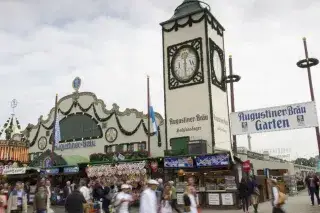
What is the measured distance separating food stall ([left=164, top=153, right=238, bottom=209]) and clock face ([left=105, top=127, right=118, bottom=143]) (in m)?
11.3

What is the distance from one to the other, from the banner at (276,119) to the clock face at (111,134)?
1570cm

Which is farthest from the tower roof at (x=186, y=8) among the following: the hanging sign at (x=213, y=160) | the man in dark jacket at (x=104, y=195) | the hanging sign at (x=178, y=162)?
the man in dark jacket at (x=104, y=195)

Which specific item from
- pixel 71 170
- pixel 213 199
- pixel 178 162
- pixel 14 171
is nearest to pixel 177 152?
pixel 178 162

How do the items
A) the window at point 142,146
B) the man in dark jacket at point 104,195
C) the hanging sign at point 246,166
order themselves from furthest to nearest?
the window at point 142,146
the hanging sign at point 246,166
the man in dark jacket at point 104,195

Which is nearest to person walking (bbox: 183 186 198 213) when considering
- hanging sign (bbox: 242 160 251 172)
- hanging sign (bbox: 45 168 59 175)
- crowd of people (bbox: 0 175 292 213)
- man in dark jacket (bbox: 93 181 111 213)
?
crowd of people (bbox: 0 175 292 213)

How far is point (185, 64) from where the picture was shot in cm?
3225

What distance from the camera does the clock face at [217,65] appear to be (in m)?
32.4

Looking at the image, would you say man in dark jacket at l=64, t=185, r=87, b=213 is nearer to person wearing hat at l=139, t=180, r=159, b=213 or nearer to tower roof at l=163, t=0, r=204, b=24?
person wearing hat at l=139, t=180, r=159, b=213

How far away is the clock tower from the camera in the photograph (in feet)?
99.9

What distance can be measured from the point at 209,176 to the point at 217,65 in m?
12.1

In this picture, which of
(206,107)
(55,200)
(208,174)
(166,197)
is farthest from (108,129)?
(166,197)

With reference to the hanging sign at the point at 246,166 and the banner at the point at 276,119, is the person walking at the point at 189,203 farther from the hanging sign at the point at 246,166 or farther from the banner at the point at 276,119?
the hanging sign at the point at 246,166

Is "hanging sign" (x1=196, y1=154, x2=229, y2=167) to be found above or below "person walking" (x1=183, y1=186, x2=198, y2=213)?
above

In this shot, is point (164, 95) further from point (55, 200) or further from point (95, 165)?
point (55, 200)
